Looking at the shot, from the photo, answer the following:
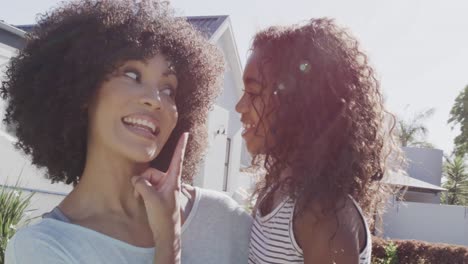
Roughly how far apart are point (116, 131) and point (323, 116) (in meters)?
0.80

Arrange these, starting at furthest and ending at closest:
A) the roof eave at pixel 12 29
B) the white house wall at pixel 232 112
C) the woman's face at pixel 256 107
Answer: the white house wall at pixel 232 112
the roof eave at pixel 12 29
the woman's face at pixel 256 107

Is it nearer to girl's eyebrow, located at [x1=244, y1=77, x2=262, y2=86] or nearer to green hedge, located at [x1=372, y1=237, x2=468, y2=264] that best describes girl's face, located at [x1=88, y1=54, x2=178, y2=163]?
girl's eyebrow, located at [x1=244, y1=77, x2=262, y2=86]

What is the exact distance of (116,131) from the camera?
202 cm

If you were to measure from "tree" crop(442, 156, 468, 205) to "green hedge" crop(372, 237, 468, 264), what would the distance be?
21301mm

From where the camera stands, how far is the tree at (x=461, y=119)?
112 feet

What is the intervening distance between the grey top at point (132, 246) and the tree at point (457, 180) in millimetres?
32789

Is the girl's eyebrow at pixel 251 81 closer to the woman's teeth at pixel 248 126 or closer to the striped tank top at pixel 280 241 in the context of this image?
the woman's teeth at pixel 248 126

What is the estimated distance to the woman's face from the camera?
89.7 inches

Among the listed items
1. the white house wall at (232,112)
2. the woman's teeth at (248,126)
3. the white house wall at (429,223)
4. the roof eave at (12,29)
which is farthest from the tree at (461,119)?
the woman's teeth at (248,126)

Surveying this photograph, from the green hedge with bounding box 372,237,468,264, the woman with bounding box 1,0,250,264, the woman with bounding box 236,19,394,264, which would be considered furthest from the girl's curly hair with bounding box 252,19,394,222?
the green hedge with bounding box 372,237,468,264

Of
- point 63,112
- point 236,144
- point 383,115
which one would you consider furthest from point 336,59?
point 236,144

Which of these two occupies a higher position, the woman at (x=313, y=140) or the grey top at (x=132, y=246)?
the woman at (x=313, y=140)

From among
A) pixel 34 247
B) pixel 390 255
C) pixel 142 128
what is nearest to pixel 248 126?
pixel 142 128

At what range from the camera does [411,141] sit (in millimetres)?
42562
